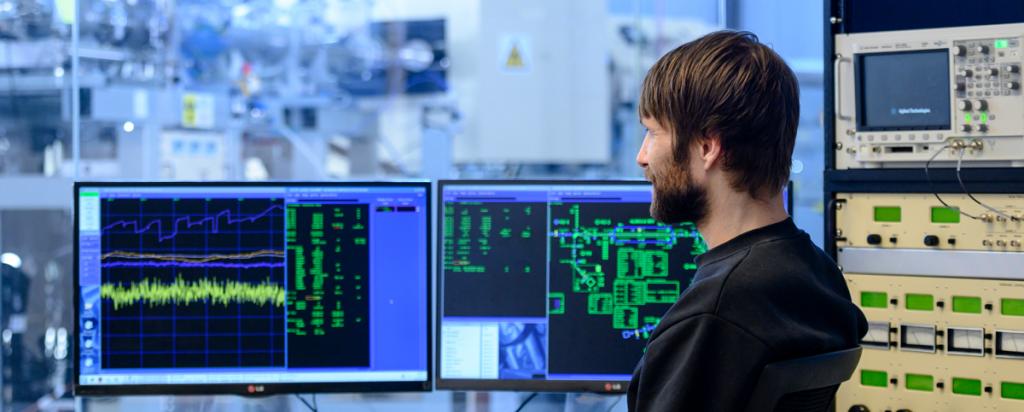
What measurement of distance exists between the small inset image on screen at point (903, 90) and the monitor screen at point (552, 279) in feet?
1.11

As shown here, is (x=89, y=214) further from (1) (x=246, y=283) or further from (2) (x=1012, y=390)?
(2) (x=1012, y=390)

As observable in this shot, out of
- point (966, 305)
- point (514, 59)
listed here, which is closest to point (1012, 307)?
point (966, 305)

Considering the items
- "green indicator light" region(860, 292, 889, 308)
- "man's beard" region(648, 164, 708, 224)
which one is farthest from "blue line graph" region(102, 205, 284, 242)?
"green indicator light" region(860, 292, 889, 308)

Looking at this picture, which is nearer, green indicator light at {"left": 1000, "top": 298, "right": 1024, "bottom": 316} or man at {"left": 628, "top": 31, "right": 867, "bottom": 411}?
man at {"left": 628, "top": 31, "right": 867, "bottom": 411}

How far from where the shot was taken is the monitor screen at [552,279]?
167 cm

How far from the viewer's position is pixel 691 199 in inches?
40.1

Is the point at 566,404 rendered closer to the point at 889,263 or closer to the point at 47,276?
the point at 889,263

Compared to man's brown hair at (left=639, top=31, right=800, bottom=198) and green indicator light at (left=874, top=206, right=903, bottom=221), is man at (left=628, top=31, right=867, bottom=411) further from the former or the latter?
green indicator light at (left=874, top=206, right=903, bottom=221)

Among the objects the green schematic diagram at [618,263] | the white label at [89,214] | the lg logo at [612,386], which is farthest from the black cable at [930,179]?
the white label at [89,214]

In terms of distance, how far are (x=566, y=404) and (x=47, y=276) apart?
4.54 feet

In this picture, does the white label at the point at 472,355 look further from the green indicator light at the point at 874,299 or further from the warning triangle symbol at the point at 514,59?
the warning triangle symbol at the point at 514,59

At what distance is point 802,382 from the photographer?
37.2 inches

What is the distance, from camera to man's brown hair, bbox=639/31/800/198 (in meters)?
0.97

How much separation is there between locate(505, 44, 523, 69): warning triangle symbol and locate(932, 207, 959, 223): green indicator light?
1.96m
